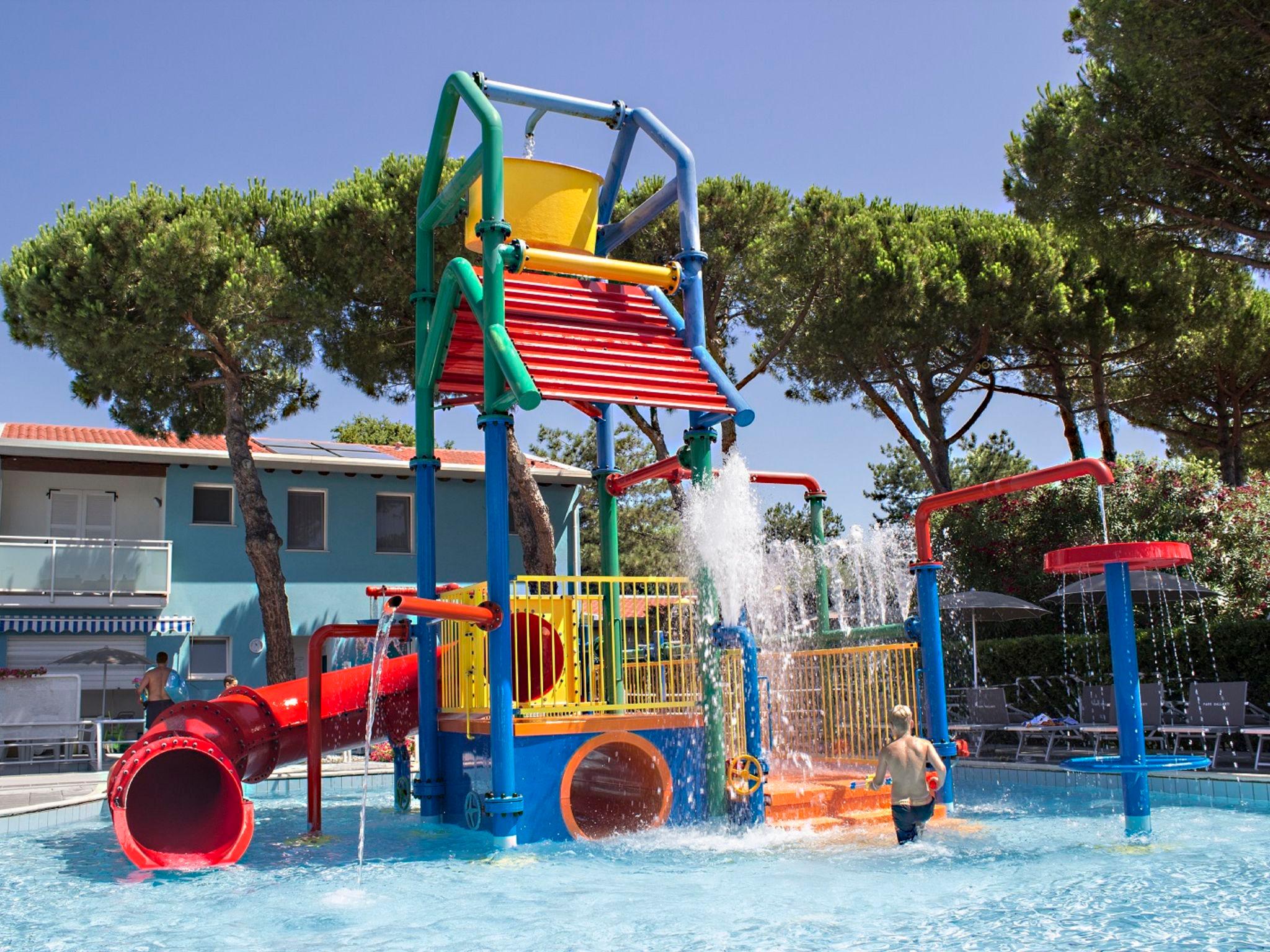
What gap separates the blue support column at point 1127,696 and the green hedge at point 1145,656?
6.77m

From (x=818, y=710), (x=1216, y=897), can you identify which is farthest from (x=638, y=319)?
(x=1216, y=897)

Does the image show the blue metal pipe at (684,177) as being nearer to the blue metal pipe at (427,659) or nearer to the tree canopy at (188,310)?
the blue metal pipe at (427,659)

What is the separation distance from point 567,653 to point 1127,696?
Answer: 14.0ft

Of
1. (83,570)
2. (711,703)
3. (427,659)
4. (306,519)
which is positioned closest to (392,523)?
(306,519)

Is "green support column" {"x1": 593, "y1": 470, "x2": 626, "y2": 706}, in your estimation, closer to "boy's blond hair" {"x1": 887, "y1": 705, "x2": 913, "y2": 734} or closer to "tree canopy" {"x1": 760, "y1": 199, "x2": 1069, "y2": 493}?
"boy's blond hair" {"x1": 887, "y1": 705, "x2": 913, "y2": 734}

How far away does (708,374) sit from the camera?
32.3ft

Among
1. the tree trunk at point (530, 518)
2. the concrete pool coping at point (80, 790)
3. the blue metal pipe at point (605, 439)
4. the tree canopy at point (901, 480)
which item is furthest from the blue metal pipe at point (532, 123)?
the tree canopy at point (901, 480)

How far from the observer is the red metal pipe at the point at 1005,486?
322 inches

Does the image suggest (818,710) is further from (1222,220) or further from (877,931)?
(1222,220)

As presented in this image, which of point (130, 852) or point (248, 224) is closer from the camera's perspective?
point (130, 852)

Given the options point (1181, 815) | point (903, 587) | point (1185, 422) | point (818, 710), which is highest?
point (1185, 422)

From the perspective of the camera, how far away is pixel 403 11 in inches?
497

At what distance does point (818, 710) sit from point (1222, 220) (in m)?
9.55

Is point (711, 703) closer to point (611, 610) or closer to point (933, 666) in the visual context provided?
point (611, 610)
